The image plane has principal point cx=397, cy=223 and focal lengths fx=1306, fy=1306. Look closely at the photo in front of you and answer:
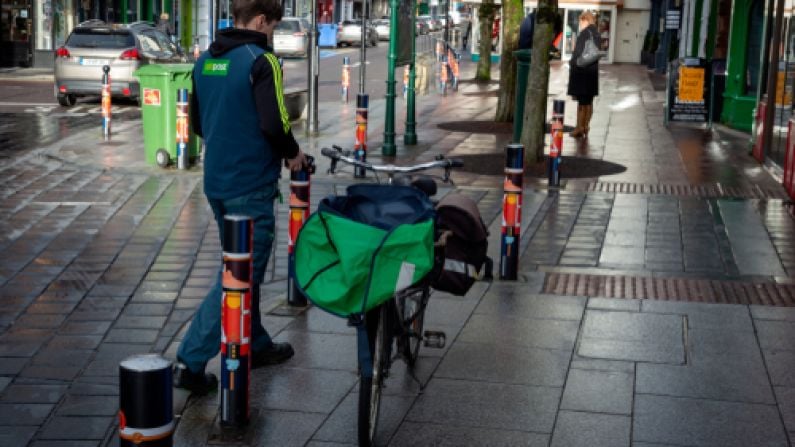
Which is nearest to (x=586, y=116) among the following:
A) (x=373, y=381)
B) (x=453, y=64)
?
(x=453, y=64)

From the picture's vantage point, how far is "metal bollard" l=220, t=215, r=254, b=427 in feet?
17.6

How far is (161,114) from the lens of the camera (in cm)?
1520

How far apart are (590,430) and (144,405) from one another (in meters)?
2.76

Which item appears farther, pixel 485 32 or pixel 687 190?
pixel 485 32

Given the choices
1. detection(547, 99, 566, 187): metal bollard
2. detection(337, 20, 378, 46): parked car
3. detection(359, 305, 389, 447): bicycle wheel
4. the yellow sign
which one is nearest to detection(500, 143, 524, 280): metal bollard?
detection(359, 305, 389, 447): bicycle wheel

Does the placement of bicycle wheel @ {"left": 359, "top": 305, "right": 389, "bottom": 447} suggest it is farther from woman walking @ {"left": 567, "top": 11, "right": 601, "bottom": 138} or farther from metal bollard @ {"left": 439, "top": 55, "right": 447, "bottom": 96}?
metal bollard @ {"left": 439, "top": 55, "right": 447, "bottom": 96}

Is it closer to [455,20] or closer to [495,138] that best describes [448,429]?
[495,138]

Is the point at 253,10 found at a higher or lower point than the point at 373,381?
higher

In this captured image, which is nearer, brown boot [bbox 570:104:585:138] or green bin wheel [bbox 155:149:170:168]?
green bin wheel [bbox 155:149:170:168]

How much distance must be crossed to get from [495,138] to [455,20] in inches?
2211

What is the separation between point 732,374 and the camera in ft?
22.2

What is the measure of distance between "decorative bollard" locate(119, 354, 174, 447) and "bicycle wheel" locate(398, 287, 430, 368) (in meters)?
2.42

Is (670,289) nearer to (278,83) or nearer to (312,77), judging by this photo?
(278,83)

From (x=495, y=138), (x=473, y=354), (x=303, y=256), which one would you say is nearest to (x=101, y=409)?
(x=303, y=256)
